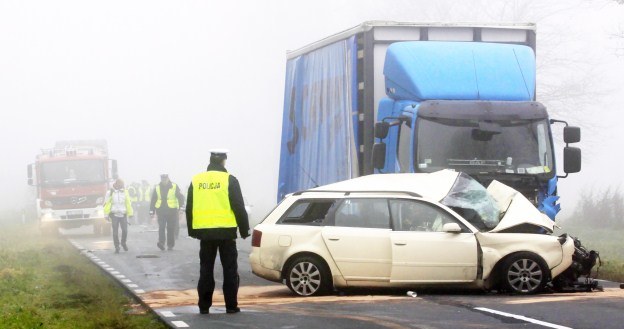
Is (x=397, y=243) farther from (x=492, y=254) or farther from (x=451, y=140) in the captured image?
(x=451, y=140)

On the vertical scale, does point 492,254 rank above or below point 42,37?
below

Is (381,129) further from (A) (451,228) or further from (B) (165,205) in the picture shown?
(B) (165,205)

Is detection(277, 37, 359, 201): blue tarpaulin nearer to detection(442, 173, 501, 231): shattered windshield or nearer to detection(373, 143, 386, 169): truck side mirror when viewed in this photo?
detection(373, 143, 386, 169): truck side mirror

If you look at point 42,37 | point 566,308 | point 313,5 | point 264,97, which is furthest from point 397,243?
point 42,37

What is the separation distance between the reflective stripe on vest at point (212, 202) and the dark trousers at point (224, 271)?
9.5 inches

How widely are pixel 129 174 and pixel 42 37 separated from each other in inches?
1553

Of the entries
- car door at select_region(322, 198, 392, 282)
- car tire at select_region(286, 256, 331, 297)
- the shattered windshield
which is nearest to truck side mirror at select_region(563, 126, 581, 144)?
the shattered windshield

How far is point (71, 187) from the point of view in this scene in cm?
4097

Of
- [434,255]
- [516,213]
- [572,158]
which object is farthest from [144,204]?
[434,255]

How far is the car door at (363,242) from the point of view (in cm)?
1530

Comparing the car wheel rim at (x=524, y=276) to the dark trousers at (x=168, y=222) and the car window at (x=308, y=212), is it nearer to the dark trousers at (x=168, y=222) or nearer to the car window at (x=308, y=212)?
the car window at (x=308, y=212)

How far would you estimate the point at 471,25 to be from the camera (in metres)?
19.7

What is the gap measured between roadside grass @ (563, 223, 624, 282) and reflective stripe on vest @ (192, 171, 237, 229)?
6.67 metres

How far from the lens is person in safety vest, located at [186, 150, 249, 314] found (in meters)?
13.3
